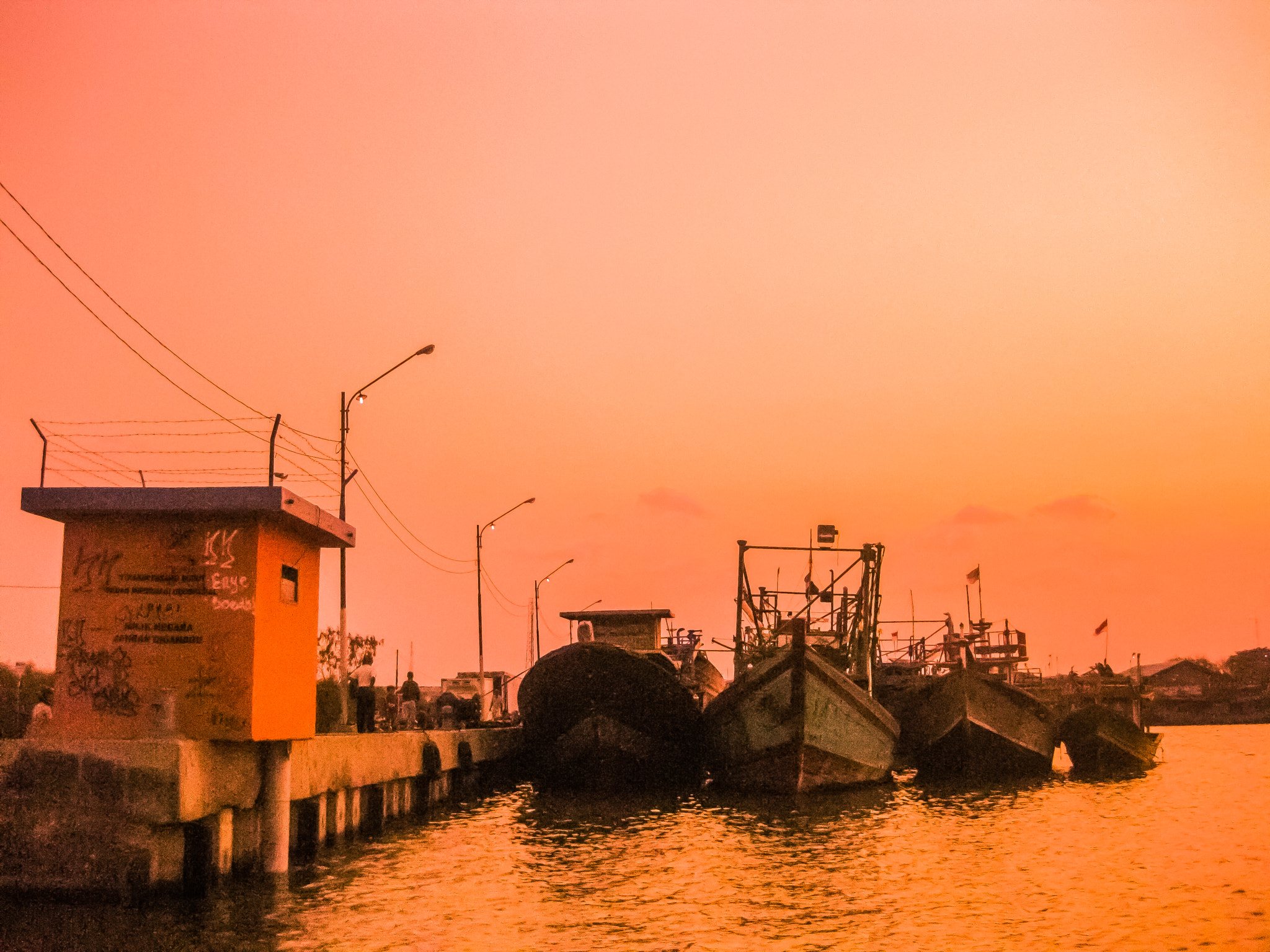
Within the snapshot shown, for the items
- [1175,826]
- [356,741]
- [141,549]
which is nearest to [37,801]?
→ [141,549]

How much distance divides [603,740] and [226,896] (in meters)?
16.4

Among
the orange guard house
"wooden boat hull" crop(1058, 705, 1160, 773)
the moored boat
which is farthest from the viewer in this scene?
"wooden boat hull" crop(1058, 705, 1160, 773)

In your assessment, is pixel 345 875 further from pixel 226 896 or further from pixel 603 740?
pixel 603 740

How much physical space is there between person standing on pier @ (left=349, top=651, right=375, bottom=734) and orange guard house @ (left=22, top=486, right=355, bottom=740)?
25.1 ft

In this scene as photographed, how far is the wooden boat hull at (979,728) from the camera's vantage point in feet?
116

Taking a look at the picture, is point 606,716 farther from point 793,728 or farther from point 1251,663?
point 1251,663

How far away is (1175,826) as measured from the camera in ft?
83.9

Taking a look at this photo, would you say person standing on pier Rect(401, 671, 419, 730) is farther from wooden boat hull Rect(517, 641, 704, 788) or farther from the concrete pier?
the concrete pier

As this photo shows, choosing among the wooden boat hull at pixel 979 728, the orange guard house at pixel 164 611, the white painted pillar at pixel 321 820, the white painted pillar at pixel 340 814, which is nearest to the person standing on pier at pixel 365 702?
the white painted pillar at pixel 340 814

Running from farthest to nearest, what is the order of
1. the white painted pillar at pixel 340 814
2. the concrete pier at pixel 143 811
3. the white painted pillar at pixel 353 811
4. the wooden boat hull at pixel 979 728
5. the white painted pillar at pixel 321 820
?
the wooden boat hull at pixel 979 728, the white painted pillar at pixel 353 811, the white painted pillar at pixel 340 814, the white painted pillar at pixel 321 820, the concrete pier at pixel 143 811

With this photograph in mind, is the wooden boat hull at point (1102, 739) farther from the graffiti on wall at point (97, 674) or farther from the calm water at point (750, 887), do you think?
the graffiti on wall at point (97, 674)

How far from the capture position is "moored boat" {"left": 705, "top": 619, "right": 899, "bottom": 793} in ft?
91.9

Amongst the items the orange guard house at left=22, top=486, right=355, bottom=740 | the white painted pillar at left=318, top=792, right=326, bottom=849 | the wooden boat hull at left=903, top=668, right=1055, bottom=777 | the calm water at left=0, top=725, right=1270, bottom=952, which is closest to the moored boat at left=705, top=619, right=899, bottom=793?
the calm water at left=0, top=725, right=1270, bottom=952

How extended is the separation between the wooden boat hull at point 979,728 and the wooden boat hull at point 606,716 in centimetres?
900
